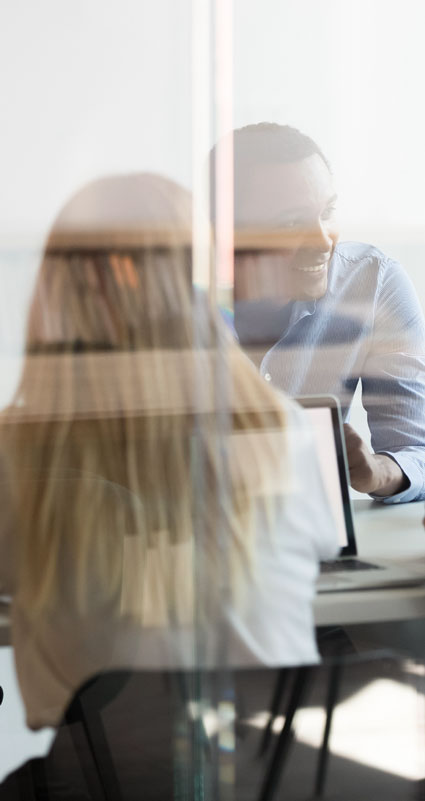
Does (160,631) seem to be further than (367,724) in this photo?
No

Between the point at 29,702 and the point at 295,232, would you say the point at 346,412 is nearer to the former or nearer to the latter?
the point at 295,232

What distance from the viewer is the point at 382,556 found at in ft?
4.08

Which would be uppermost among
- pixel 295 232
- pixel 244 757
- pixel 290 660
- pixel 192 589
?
pixel 295 232

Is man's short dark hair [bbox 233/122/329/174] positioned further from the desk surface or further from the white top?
the desk surface

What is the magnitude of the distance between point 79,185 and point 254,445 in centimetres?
43

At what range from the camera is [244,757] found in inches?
50.6

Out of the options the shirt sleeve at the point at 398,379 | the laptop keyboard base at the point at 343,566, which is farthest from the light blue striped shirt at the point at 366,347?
the laptop keyboard base at the point at 343,566

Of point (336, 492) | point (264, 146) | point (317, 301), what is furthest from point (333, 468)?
point (264, 146)

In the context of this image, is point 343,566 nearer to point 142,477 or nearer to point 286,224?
point 142,477

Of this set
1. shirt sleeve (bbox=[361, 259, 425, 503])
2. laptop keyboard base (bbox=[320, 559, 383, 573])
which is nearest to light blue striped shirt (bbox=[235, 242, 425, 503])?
shirt sleeve (bbox=[361, 259, 425, 503])

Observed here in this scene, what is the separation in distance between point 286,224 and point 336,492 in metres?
0.39

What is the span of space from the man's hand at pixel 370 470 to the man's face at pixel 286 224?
23cm

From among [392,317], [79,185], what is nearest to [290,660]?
[392,317]

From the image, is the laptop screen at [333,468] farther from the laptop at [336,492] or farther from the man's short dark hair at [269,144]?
the man's short dark hair at [269,144]
